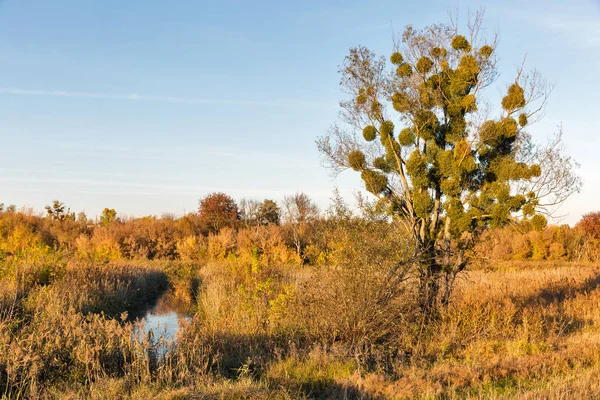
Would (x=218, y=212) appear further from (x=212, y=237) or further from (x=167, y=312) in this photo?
(x=167, y=312)

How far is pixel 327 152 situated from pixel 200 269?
12.0 metres

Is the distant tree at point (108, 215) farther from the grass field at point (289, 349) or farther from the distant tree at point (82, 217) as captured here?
the grass field at point (289, 349)

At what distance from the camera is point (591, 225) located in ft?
112

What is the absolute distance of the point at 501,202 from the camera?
11.0 meters

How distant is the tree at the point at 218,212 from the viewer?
37312 mm

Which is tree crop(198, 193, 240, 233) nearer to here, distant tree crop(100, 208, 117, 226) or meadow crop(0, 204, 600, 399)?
distant tree crop(100, 208, 117, 226)

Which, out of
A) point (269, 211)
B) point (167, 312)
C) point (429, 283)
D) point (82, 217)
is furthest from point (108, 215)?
point (429, 283)

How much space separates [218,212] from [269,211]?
409 cm

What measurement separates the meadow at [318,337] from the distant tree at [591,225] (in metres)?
20.5

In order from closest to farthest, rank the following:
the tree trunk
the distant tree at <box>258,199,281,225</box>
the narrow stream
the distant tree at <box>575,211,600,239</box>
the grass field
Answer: the grass field → the tree trunk → the narrow stream → the distant tree at <box>575,211,600,239</box> → the distant tree at <box>258,199,281,225</box>

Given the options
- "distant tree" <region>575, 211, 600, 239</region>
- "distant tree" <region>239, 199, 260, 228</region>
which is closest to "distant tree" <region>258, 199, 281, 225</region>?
"distant tree" <region>239, 199, 260, 228</region>

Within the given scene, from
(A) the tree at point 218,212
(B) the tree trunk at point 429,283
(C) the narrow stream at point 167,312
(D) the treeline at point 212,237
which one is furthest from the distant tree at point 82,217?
(B) the tree trunk at point 429,283

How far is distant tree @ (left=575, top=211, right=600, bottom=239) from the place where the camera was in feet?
111

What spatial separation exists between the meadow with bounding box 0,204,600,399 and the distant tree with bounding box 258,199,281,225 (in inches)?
930
